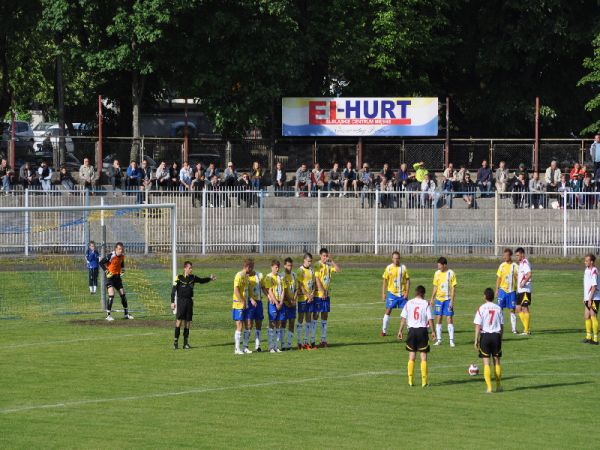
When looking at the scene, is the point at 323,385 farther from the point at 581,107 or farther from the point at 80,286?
the point at 581,107

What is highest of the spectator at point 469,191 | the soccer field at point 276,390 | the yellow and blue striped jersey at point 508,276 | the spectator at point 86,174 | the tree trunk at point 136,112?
the tree trunk at point 136,112

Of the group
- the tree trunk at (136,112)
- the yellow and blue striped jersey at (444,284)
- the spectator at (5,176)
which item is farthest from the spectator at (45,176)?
the yellow and blue striped jersey at (444,284)

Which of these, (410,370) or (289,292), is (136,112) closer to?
(289,292)

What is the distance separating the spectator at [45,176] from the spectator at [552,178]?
795 inches

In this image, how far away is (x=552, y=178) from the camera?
50.8 m

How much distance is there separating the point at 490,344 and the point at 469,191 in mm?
26679

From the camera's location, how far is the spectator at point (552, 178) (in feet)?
166

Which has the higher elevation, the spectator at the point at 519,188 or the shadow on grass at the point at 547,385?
the spectator at the point at 519,188

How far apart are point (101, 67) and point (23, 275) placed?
56.5ft

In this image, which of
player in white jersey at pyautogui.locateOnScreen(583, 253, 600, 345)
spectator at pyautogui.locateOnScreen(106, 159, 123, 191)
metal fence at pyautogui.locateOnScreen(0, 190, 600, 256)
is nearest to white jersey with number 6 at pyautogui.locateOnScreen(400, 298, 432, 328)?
player in white jersey at pyautogui.locateOnScreen(583, 253, 600, 345)

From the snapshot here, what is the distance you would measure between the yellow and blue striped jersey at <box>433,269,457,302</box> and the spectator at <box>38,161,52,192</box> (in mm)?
23196

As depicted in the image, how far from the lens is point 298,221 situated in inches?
1913

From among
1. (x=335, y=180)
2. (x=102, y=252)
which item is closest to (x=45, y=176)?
(x=335, y=180)

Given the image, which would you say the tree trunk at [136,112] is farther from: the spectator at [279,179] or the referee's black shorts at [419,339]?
the referee's black shorts at [419,339]
